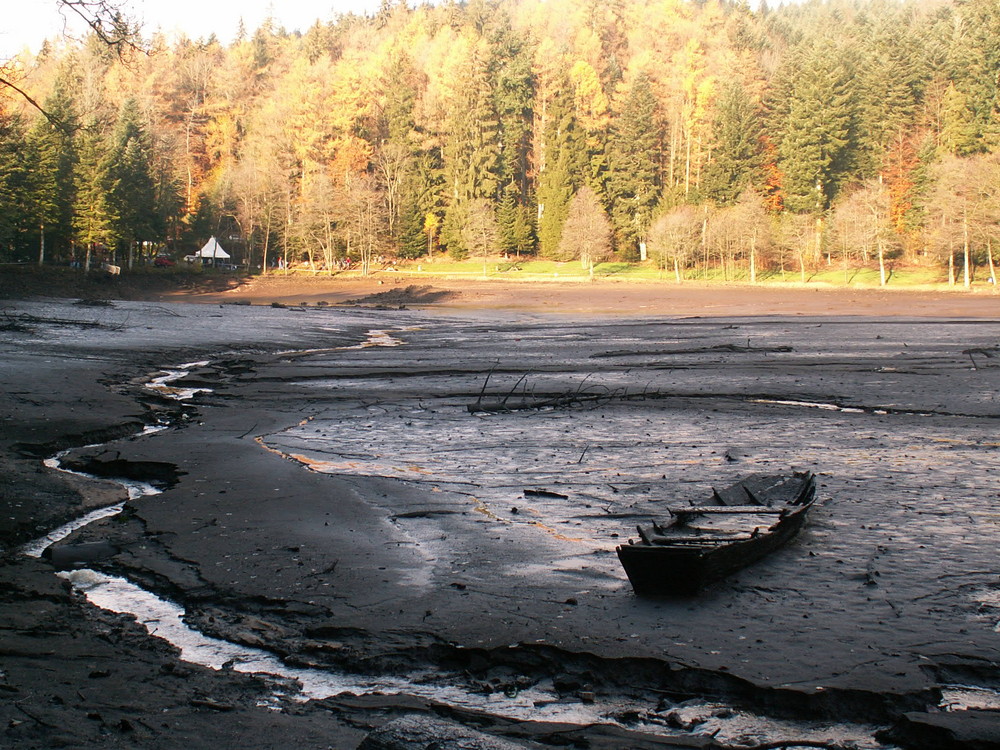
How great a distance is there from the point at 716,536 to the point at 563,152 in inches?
3454

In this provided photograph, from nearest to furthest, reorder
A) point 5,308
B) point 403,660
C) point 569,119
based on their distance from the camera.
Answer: point 403,660 < point 5,308 < point 569,119

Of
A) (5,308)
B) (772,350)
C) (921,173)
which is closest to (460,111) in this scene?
(921,173)

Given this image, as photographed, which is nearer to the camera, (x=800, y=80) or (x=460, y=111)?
(x=800, y=80)

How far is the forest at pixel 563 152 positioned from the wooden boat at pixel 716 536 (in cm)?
5676

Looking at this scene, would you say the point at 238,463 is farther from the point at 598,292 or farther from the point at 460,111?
the point at 460,111

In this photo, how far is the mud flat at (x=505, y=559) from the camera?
564 centimetres

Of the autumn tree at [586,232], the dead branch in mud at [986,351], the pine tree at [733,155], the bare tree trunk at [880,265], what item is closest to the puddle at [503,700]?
A: the dead branch in mud at [986,351]

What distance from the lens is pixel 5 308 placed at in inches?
1526

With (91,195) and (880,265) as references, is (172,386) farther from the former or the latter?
(880,265)

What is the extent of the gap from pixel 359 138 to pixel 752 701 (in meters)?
98.7

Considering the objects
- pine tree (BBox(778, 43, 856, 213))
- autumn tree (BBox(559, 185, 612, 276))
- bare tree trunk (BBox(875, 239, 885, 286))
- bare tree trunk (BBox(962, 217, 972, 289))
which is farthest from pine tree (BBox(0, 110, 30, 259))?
pine tree (BBox(778, 43, 856, 213))

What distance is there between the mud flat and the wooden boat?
202 millimetres

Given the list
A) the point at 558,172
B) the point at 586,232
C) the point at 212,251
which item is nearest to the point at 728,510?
the point at 586,232

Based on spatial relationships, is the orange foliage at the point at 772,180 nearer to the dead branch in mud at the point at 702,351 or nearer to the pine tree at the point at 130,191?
the pine tree at the point at 130,191
